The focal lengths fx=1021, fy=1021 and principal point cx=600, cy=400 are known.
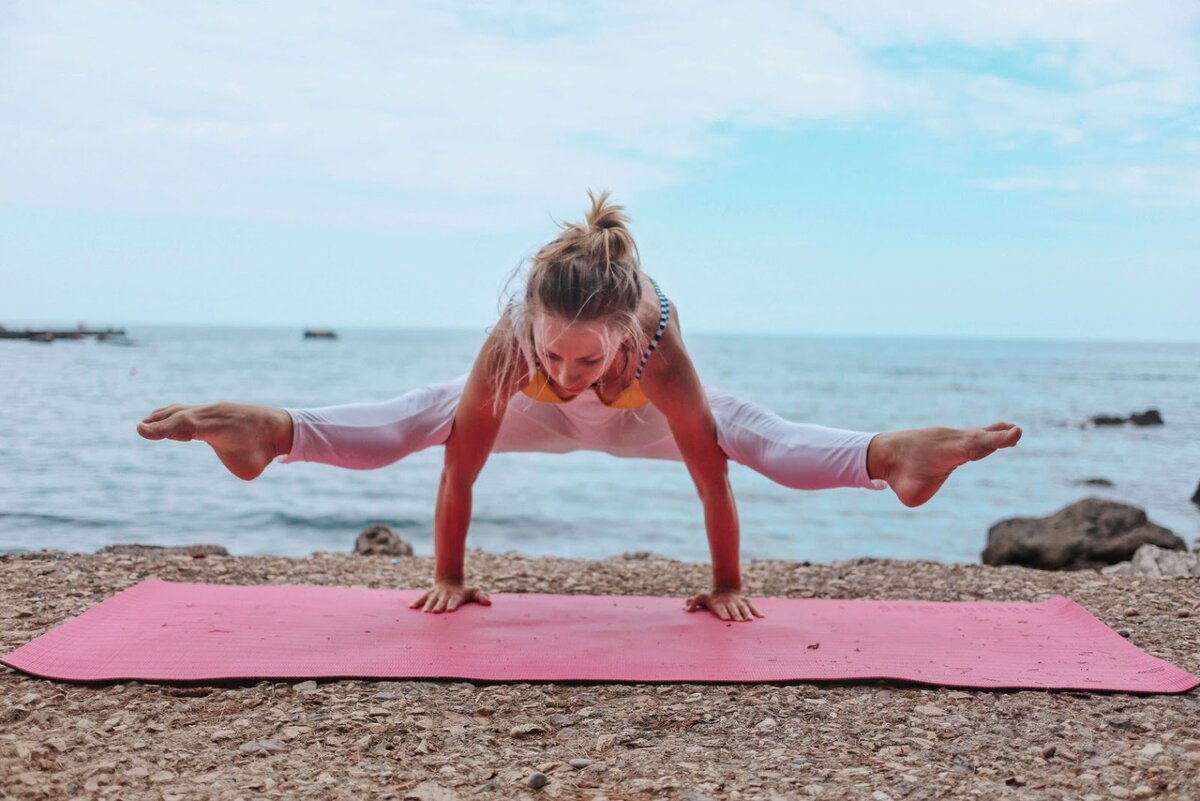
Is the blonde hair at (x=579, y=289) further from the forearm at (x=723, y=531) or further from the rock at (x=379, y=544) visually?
the rock at (x=379, y=544)

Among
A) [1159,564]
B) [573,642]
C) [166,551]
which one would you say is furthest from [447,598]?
[1159,564]

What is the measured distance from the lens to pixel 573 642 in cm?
305

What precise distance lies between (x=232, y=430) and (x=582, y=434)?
1227 mm

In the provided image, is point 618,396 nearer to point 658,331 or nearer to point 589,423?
point 589,423

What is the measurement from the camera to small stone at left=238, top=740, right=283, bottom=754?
221cm

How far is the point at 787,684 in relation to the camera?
2.70 metres

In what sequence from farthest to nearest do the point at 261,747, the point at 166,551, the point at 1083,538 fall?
1. the point at 1083,538
2. the point at 166,551
3. the point at 261,747

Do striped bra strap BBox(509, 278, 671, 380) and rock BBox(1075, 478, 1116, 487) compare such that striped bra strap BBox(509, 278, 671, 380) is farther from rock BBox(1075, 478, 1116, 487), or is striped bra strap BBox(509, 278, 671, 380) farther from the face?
rock BBox(1075, 478, 1116, 487)

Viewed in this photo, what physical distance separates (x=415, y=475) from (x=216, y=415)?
9.10 metres

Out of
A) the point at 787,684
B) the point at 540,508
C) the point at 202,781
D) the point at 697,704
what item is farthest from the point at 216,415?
the point at 540,508

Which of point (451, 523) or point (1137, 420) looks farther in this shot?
point (1137, 420)

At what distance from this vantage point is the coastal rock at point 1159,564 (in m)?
4.71

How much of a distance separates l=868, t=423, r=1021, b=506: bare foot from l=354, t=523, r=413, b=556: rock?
349 centimetres

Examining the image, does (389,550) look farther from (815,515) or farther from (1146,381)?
(1146,381)
